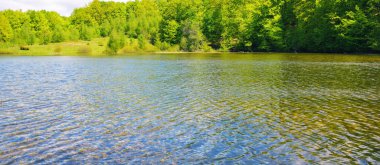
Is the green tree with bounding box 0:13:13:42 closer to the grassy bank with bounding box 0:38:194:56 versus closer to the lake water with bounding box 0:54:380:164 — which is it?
the grassy bank with bounding box 0:38:194:56

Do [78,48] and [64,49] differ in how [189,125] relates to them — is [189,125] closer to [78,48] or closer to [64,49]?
[64,49]

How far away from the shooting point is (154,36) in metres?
142

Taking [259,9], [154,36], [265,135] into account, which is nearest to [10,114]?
[265,135]

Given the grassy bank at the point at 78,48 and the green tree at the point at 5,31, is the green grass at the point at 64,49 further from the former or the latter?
the green tree at the point at 5,31

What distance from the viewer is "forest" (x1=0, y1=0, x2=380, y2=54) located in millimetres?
93062

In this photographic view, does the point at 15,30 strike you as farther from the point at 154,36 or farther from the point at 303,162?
the point at 303,162

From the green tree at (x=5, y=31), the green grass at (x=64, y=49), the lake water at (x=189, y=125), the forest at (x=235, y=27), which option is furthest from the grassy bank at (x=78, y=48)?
the lake water at (x=189, y=125)

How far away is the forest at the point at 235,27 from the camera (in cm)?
9306

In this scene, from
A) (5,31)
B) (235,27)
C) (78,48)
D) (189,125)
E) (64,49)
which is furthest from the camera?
(5,31)

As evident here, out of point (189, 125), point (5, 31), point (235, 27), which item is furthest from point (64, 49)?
point (189, 125)

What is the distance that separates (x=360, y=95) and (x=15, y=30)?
6384 inches

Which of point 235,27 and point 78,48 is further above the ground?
point 235,27

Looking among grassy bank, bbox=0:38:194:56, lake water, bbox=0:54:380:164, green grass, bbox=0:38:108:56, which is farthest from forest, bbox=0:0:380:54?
lake water, bbox=0:54:380:164

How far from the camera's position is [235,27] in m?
126
